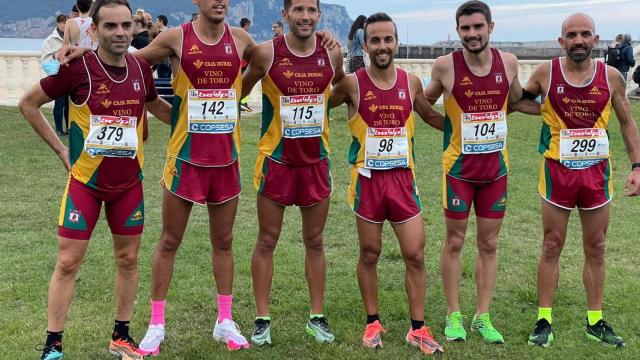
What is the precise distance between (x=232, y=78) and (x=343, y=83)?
0.76m

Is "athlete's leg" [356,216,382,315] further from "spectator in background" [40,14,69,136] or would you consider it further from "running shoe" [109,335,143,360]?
"spectator in background" [40,14,69,136]

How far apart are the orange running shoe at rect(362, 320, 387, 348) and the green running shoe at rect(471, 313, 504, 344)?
730 mm

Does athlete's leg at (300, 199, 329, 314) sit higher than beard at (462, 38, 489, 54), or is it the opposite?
beard at (462, 38, 489, 54)

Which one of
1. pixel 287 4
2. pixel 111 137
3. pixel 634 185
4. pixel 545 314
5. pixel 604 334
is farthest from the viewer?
pixel 545 314

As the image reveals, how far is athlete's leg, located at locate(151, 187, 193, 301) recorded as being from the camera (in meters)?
4.18

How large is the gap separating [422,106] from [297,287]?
2040 millimetres

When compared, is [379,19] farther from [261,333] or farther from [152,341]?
[152,341]

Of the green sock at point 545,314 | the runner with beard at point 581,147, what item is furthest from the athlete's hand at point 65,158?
the green sock at point 545,314

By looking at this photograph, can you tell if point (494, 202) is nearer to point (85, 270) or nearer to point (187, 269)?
point (187, 269)

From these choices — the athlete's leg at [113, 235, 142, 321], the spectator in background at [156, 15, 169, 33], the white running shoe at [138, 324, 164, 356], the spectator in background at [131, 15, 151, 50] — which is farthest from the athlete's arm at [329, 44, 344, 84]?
the spectator in background at [156, 15, 169, 33]

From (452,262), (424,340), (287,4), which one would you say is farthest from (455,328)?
(287,4)

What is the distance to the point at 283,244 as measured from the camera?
22.0 ft

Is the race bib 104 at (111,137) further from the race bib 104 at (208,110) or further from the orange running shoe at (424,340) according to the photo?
the orange running shoe at (424,340)

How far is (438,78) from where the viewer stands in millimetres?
4426
